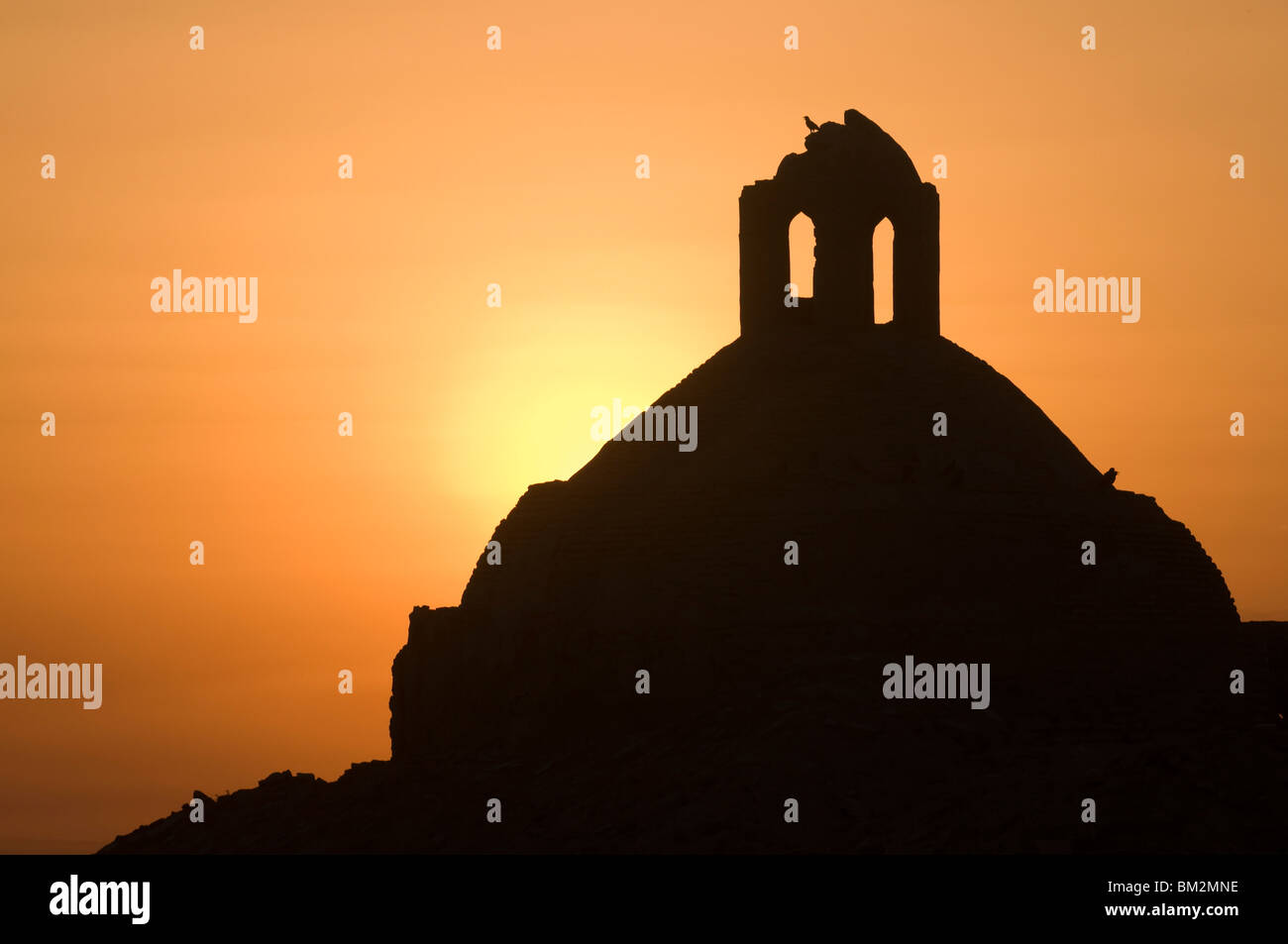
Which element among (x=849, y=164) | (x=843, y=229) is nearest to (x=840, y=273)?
(x=843, y=229)

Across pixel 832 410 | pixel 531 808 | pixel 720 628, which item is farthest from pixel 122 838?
pixel 832 410

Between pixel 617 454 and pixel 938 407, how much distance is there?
5500 mm

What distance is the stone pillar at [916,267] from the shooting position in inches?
1593

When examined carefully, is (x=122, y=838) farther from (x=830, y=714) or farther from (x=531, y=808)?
(x=830, y=714)

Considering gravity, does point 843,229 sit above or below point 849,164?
below

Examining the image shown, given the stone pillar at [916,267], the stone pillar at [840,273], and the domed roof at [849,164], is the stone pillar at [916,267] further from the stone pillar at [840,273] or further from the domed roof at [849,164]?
the stone pillar at [840,273]

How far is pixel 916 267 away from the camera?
4062 centimetres

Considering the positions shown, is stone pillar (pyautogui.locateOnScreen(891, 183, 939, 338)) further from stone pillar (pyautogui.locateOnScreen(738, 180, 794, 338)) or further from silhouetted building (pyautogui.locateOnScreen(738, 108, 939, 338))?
stone pillar (pyautogui.locateOnScreen(738, 180, 794, 338))

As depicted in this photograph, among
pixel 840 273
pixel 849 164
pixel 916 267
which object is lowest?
pixel 840 273

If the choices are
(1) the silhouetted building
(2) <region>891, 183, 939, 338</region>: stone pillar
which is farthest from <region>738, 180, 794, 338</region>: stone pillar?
(2) <region>891, 183, 939, 338</region>: stone pillar

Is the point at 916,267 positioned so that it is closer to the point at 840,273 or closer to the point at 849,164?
the point at 840,273

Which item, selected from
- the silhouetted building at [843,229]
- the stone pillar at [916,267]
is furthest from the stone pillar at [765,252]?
the stone pillar at [916,267]

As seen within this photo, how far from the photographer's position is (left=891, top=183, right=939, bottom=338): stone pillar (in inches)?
1593

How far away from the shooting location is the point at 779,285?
40.5 meters
